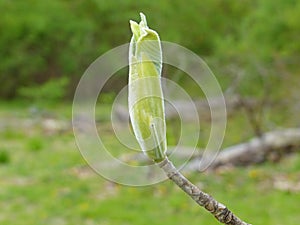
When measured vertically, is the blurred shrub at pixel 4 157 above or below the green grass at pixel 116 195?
above

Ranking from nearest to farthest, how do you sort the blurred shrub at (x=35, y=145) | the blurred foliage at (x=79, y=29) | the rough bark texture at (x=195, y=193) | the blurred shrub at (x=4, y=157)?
1. the rough bark texture at (x=195, y=193)
2. the blurred shrub at (x=4, y=157)
3. the blurred shrub at (x=35, y=145)
4. the blurred foliage at (x=79, y=29)

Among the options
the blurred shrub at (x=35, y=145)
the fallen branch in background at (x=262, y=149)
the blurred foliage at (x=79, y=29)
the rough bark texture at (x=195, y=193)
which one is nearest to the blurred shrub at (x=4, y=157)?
the blurred shrub at (x=35, y=145)

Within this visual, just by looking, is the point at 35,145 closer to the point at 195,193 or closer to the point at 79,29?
the point at 79,29

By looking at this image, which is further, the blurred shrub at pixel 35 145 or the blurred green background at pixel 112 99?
the blurred shrub at pixel 35 145

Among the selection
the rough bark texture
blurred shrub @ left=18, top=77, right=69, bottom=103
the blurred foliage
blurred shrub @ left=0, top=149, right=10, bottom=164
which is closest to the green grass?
blurred shrub @ left=0, top=149, right=10, bottom=164

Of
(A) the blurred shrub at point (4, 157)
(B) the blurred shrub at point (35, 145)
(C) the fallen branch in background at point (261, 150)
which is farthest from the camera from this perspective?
(B) the blurred shrub at point (35, 145)

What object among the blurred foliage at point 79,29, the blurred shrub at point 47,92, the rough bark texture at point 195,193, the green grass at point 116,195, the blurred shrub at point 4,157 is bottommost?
the rough bark texture at point 195,193

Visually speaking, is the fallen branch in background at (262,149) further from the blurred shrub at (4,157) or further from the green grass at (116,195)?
the blurred shrub at (4,157)

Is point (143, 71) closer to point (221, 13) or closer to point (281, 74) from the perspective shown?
point (281, 74)

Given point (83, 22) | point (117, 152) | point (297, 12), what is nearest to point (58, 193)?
point (117, 152)
